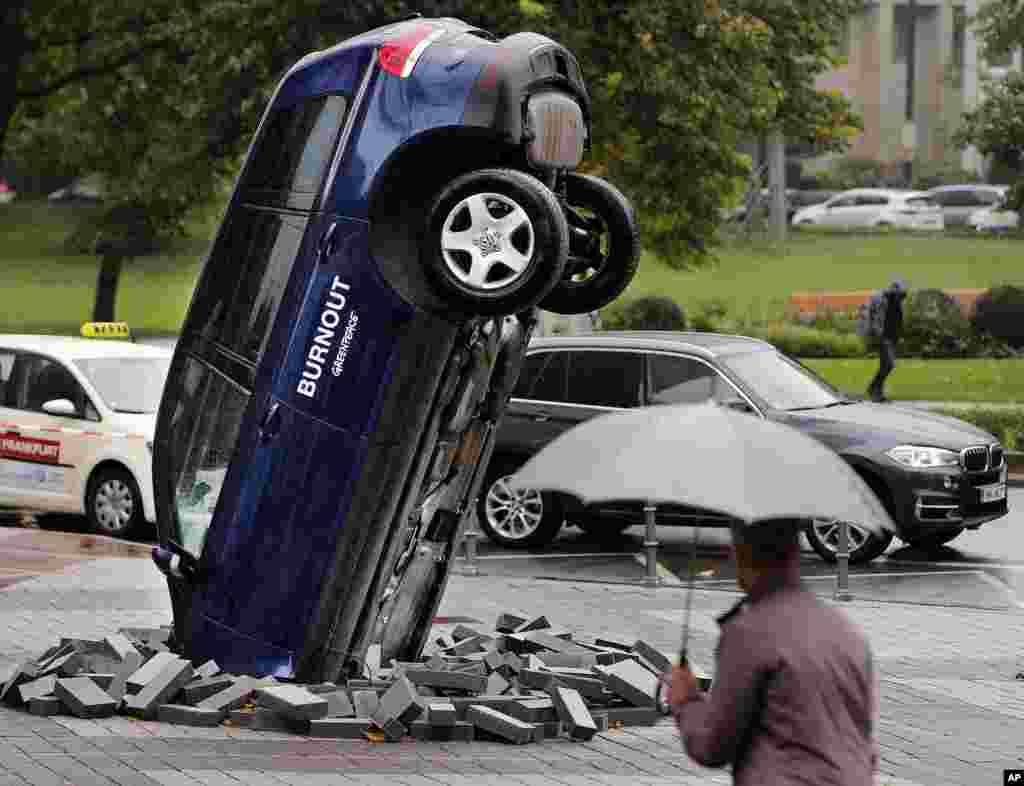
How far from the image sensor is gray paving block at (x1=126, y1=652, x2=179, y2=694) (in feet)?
30.2

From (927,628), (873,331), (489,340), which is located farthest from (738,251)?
(489,340)

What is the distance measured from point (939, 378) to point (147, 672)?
2465 centimetres

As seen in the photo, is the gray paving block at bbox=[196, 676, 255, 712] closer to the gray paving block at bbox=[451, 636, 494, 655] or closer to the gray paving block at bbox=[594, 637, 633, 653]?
the gray paving block at bbox=[451, 636, 494, 655]

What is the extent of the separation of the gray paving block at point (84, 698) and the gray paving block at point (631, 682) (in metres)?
2.19

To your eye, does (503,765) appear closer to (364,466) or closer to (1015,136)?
(364,466)

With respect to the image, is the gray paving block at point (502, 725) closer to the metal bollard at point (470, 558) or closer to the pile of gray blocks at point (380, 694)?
the pile of gray blocks at point (380, 694)

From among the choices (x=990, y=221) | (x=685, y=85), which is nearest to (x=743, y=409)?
(x=685, y=85)

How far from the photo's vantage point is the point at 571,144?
29.3 feet

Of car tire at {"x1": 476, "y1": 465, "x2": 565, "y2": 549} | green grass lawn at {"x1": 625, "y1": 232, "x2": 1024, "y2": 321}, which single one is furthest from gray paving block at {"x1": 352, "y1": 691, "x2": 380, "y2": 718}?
green grass lawn at {"x1": 625, "y1": 232, "x2": 1024, "y2": 321}

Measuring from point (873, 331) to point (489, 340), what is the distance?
21351 millimetres

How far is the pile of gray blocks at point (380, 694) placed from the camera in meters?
8.84

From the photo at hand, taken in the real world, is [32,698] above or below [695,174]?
below

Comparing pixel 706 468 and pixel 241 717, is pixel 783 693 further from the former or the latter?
pixel 241 717

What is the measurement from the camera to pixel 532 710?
9047mm
